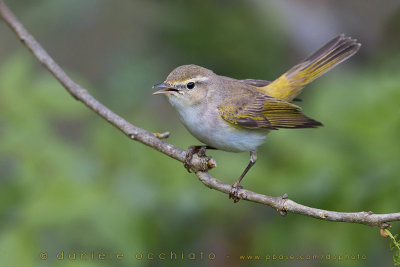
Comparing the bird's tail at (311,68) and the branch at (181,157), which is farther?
the bird's tail at (311,68)

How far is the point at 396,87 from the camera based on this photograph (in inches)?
161

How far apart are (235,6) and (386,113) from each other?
227 centimetres

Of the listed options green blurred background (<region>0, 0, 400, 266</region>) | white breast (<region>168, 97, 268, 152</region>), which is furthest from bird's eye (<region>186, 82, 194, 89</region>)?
green blurred background (<region>0, 0, 400, 266</region>)

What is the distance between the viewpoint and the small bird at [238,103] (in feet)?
11.8

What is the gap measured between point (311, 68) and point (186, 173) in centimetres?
137

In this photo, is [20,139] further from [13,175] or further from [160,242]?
[160,242]

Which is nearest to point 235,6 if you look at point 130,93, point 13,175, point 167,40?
point 167,40

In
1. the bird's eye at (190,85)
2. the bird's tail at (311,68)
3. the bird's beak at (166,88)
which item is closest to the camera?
the bird's beak at (166,88)

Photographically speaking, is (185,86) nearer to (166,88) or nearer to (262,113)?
(166,88)

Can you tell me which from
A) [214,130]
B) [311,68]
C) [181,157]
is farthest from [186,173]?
[311,68]

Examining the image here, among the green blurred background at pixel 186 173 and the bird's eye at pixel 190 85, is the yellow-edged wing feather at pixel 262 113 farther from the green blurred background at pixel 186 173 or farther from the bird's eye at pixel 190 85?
the green blurred background at pixel 186 173

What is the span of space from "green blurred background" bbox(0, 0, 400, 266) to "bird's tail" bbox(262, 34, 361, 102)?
0.35m

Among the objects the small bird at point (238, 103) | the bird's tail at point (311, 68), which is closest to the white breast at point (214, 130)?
the small bird at point (238, 103)

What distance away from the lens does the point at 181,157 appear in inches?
120
